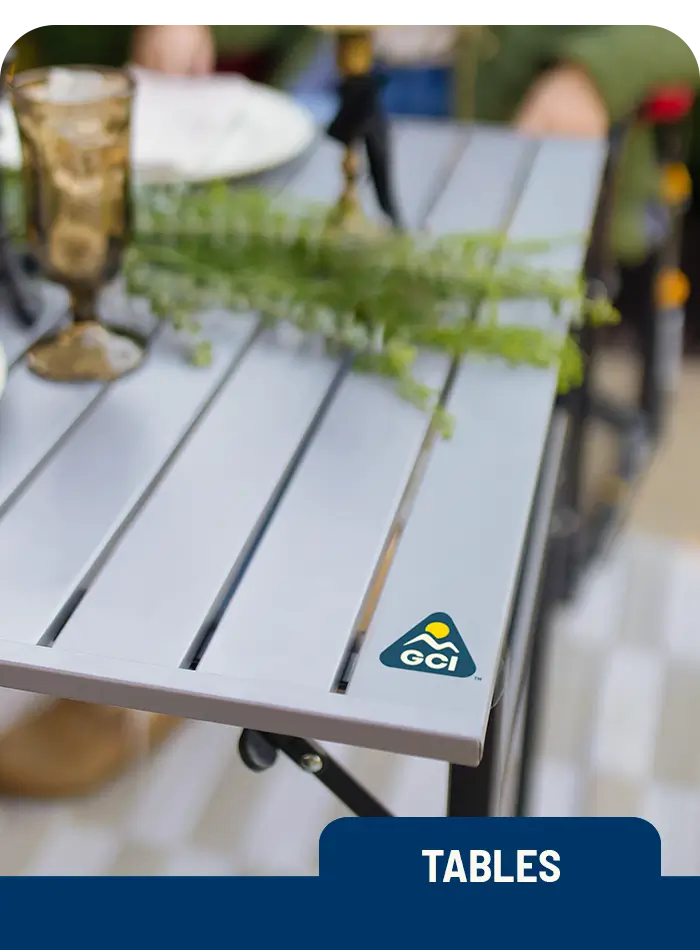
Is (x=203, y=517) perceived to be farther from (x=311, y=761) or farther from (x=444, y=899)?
(x=444, y=899)

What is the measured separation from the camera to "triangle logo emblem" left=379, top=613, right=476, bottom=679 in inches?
→ 26.2

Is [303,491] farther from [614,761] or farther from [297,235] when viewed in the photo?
[614,761]

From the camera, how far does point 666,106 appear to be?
1.88 metres

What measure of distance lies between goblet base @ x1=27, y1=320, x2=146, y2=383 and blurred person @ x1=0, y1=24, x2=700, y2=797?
30.1 inches

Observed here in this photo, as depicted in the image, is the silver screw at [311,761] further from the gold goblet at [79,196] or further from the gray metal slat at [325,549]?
the gold goblet at [79,196]

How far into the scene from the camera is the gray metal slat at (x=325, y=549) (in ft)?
2.20

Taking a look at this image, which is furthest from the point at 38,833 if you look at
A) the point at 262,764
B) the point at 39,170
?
the point at 39,170

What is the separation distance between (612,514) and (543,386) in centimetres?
103

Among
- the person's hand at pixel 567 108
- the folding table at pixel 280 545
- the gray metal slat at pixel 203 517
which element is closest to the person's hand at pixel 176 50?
the person's hand at pixel 567 108

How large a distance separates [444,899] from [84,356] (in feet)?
1.76

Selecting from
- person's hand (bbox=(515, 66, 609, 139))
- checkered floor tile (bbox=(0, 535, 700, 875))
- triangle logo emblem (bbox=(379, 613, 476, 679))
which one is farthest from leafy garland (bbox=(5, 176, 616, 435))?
person's hand (bbox=(515, 66, 609, 139))

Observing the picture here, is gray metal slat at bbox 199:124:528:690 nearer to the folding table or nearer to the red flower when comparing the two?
the folding table

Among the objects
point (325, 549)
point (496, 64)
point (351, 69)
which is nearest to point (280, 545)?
point (325, 549)

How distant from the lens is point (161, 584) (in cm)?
72
